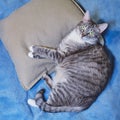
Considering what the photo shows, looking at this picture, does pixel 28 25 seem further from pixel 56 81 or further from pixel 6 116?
pixel 6 116

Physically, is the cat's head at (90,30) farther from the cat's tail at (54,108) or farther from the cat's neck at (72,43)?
the cat's tail at (54,108)

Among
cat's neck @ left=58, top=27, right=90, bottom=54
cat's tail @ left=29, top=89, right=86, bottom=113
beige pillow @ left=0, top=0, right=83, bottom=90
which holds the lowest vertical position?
cat's tail @ left=29, top=89, right=86, bottom=113

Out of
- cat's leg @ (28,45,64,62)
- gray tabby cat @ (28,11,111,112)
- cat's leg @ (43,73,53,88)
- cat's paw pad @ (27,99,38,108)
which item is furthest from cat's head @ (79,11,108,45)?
cat's paw pad @ (27,99,38,108)

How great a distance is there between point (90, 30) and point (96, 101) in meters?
0.36

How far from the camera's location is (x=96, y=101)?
1.17 meters

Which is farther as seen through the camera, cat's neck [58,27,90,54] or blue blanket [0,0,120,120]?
cat's neck [58,27,90,54]

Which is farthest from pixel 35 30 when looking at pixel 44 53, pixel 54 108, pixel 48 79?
pixel 54 108

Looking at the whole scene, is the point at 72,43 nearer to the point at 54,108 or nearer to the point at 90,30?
the point at 90,30

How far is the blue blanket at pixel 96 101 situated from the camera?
44.5 inches

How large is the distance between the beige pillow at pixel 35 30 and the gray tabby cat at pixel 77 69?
35mm

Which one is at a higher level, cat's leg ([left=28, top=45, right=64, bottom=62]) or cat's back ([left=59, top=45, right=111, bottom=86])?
cat's leg ([left=28, top=45, right=64, bottom=62])

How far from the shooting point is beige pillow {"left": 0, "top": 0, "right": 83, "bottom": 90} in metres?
1.21

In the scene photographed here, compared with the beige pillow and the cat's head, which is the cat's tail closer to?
the beige pillow

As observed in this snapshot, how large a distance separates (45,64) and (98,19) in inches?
14.7
